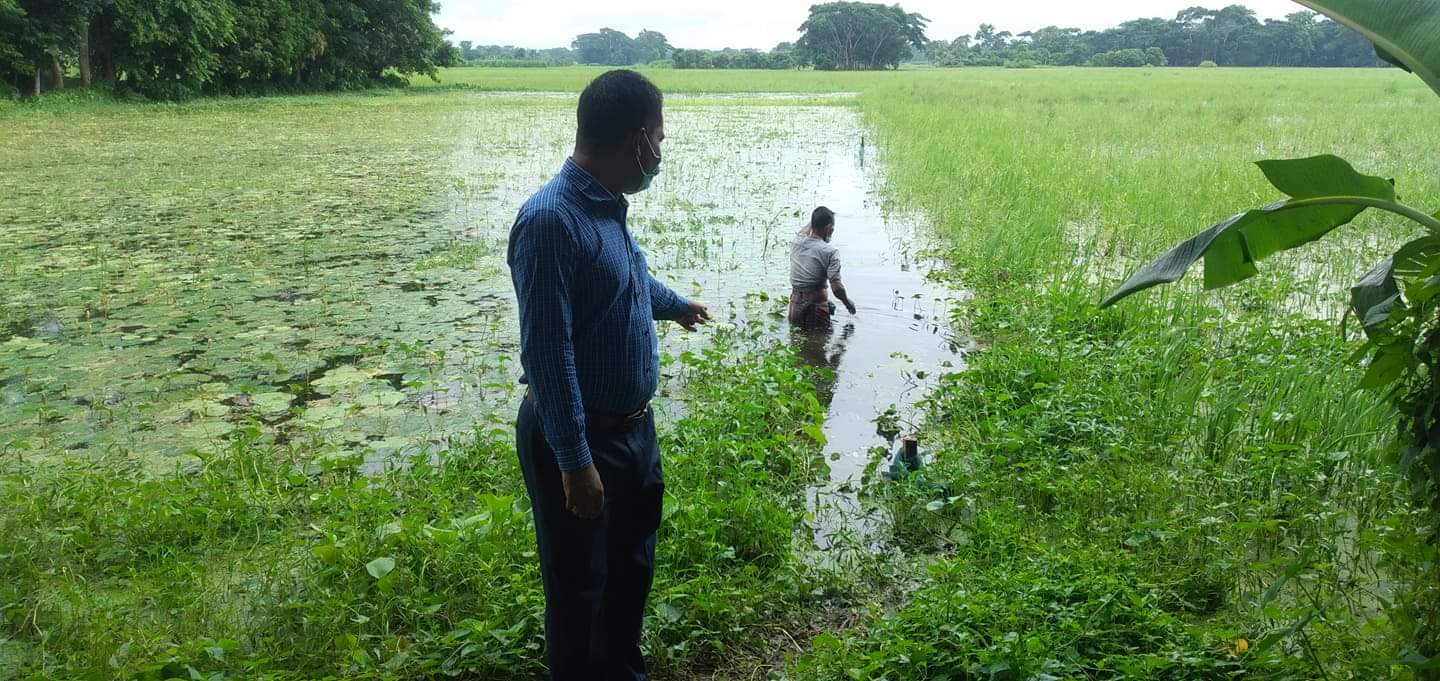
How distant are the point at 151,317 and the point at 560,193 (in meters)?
4.96

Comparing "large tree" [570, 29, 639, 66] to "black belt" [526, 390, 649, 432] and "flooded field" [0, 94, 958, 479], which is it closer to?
"flooded field" [0, 94, 958, 479]

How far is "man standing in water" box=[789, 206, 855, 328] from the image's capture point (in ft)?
18.5

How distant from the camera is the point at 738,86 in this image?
37031 millimetres

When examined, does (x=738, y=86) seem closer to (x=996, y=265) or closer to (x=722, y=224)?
(x=722, y=224)

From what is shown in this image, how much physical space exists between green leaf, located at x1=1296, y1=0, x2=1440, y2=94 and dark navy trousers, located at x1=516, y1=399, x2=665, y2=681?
5.68ft

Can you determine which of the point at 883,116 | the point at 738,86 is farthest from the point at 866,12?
the point at 883,116

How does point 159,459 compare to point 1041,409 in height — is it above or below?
below

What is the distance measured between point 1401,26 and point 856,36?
64.3 meters

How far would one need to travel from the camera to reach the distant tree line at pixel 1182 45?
6269 cm

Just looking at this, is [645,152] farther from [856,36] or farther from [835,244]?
[856,36]

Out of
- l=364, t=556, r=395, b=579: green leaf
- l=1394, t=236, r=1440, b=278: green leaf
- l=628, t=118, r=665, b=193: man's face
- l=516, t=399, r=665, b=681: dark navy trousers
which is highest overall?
l=628, t=118, r=665, b=193: man's face

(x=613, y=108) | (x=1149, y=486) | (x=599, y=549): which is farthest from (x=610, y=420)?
(x=1149, y=486)

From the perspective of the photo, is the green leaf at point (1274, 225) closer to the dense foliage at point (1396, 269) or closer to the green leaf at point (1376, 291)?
the dense foliage at point (1396, 269)

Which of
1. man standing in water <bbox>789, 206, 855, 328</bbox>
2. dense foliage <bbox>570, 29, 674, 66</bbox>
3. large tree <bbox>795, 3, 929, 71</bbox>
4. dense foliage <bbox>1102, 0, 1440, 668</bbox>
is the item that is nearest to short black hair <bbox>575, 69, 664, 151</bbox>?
dense foliage <bbox>1102, 0, 1440, 668</bbox>
